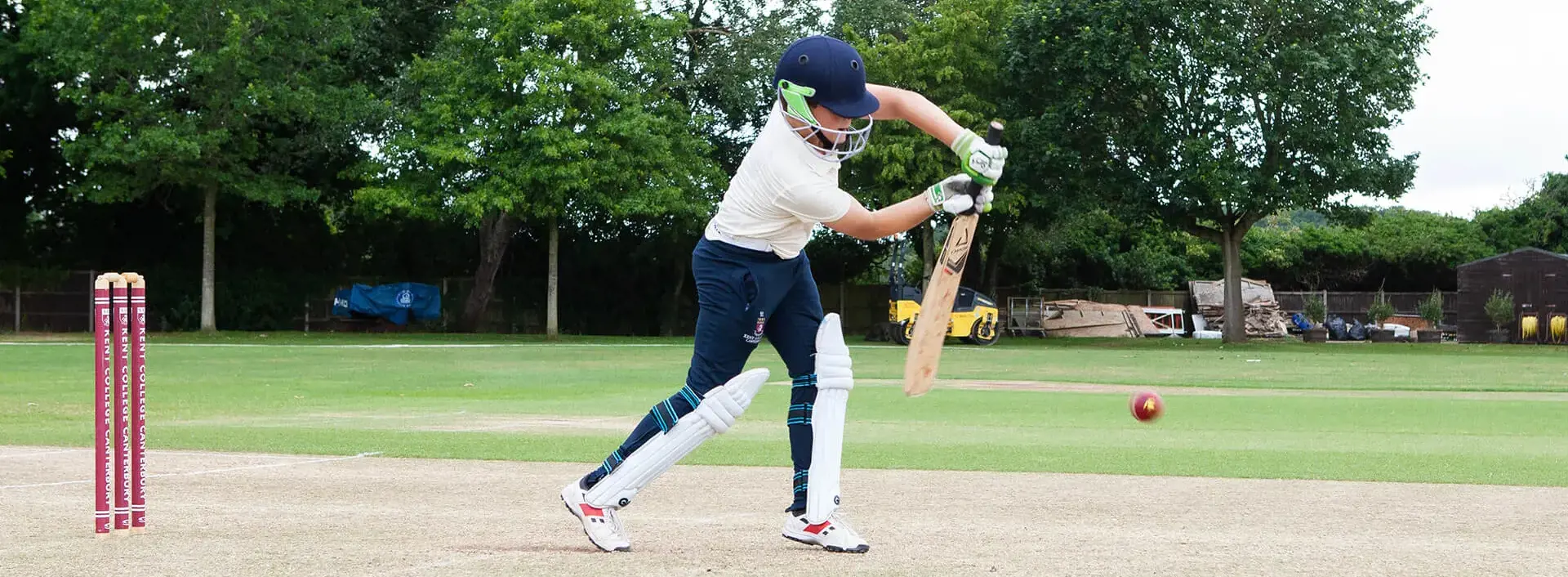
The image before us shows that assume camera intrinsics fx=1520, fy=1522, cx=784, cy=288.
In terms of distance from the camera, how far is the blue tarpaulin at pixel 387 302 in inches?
1797

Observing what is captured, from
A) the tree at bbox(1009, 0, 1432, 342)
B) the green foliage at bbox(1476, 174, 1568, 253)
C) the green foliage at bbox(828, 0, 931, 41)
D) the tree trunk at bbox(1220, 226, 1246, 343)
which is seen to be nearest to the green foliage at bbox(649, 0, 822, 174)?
the green foliage at bbox(828, 0, 931, 41)

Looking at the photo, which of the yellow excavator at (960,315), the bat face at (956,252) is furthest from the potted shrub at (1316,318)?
the bat face at (956,252)

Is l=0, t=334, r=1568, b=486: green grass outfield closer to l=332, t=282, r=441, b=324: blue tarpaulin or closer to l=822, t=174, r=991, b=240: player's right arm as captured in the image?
l=822, t=174, r=991, b=240: player's right arm

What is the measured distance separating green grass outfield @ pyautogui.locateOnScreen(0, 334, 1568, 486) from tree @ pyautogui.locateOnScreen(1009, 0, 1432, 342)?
10628mm

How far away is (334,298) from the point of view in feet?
151

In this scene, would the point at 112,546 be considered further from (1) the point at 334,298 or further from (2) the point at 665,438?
(1) the point at 334,298

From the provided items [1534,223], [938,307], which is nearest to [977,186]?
[938,307]

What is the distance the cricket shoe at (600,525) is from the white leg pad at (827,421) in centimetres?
77

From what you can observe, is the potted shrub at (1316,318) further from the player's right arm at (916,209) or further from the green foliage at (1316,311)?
the player's right arm at (916,209)

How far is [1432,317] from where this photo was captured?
168 ft

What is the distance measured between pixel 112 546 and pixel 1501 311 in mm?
46791

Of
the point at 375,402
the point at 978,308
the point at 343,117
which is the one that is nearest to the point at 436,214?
the point at 343,117

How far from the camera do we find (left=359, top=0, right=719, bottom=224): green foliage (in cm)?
3969

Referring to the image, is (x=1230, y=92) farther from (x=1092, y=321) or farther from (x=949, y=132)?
(x=949, y=132)
